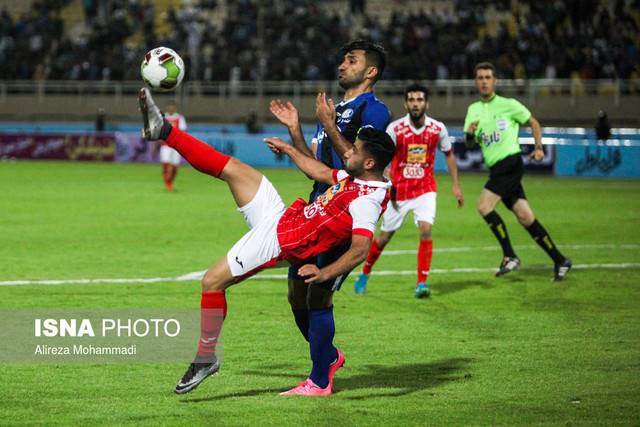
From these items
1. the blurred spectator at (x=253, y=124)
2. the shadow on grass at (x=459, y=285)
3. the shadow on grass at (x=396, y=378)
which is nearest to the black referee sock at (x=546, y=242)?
the shadow on grass at (x=459, y=285)

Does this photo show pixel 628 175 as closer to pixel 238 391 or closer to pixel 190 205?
pixel 190 205

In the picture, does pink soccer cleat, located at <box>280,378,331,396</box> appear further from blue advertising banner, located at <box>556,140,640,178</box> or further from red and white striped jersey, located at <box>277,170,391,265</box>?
blue advertising banner, located at <box>556,140,640,178</box>

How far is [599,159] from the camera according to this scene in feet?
104

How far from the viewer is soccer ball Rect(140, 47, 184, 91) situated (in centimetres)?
759

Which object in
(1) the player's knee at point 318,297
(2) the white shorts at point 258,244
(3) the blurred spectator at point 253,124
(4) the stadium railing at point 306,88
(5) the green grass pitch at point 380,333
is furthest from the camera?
(3) the blurred spectator at point 253,124

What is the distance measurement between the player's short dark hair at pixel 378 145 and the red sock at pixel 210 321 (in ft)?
4.20

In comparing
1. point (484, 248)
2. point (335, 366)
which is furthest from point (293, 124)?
point (484, 248)

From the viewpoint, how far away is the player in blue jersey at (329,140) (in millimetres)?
6875

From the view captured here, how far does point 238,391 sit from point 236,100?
3383 centimetres

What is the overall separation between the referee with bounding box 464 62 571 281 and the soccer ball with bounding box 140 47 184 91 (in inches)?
236

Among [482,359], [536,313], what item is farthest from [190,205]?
[482,359]

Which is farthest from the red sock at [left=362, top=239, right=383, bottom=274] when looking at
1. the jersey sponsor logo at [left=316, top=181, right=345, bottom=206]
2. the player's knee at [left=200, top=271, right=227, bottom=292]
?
the player's knee at [left=200, top=271, right=227, bottom=292]

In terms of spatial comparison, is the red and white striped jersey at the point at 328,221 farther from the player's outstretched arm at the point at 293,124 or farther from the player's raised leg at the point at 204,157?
the player's outstretched arm at the point at 293,124

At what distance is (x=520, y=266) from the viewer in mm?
13977
